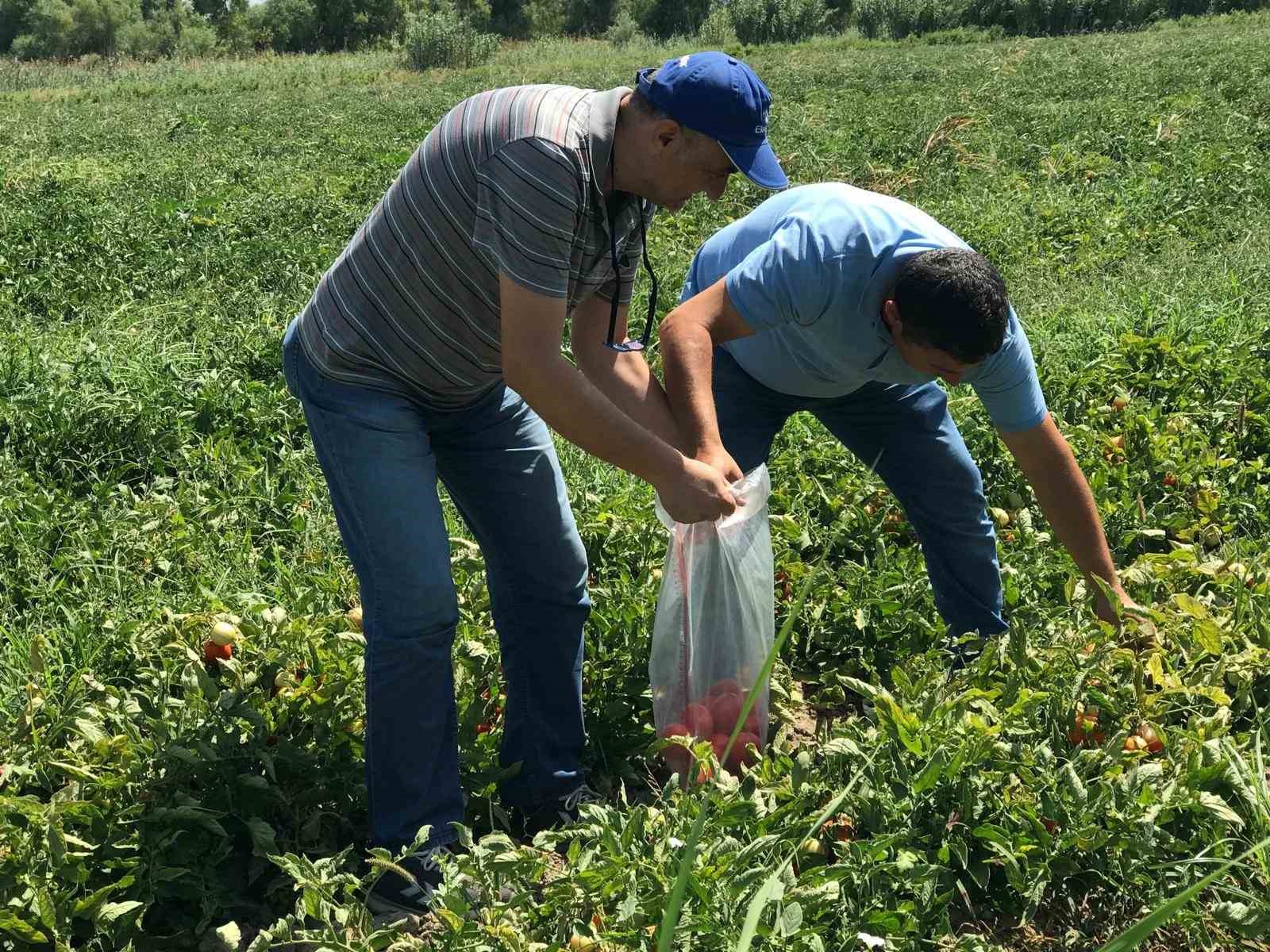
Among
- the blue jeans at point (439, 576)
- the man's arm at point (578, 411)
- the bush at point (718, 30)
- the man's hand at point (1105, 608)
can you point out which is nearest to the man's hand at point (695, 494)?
the man's arm at point (578, 411)

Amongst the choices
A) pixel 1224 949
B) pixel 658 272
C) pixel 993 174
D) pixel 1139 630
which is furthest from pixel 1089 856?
pixel 993 174

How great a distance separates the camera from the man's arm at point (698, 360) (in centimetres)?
270

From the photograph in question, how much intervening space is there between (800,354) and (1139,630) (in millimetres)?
1040

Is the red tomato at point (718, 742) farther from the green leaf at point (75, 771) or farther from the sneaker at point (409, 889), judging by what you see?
the green leaf at point (75, 771)

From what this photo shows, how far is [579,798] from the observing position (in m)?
2.81

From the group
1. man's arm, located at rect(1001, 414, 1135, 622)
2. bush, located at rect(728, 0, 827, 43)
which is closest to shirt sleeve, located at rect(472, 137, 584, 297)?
man's arm, located at rect(1001, 414, 1135, 622)

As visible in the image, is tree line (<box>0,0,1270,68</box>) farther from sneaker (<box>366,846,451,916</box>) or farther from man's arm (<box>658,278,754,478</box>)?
sneaker (<box>366,846,451,916</box>)

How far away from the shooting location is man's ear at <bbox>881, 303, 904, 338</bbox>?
104 inches

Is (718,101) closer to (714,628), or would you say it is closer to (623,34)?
(714,628)

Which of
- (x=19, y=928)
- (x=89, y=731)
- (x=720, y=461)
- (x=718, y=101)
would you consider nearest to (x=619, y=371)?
(x=720, y=461)

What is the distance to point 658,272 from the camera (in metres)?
7.29

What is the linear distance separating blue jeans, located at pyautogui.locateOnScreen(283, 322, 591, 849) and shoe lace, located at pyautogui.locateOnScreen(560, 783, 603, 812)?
0.07ft

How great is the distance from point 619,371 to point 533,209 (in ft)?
2.33

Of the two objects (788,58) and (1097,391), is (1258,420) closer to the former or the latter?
(1097,391)
